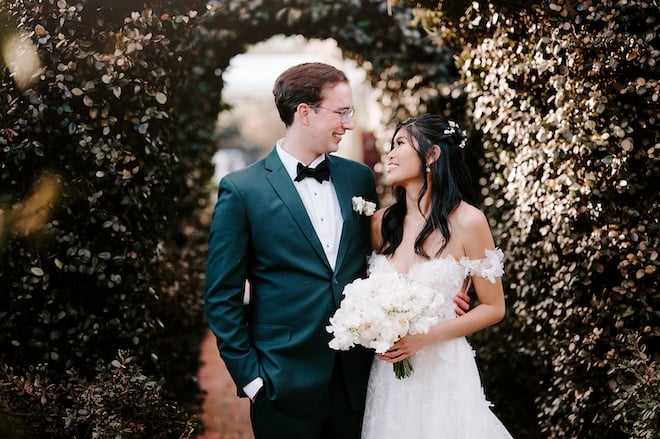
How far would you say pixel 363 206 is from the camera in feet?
9.50

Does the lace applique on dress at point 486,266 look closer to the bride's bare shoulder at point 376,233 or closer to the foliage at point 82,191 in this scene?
the bride's bare shoulder at point 376,233

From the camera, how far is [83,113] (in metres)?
3.20

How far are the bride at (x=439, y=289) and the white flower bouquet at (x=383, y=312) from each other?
22cm

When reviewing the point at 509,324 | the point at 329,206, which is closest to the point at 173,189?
the point at 329,206

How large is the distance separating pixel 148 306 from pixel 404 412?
59.3 inches

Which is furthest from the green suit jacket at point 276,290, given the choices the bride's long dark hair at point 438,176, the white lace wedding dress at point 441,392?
the bride's long dark hair at point 438,176

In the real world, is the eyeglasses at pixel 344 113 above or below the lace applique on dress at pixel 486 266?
above

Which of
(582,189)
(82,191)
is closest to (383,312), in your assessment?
(582,189)

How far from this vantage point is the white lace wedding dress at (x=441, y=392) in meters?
2.77

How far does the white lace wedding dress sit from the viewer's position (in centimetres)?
277

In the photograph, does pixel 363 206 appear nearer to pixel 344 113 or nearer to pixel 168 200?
pixel 344 113

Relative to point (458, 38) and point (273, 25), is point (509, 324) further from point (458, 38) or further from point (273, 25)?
point (273, 25)

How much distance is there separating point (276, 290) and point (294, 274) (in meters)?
0.10

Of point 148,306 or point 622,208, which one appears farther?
point 148,306
